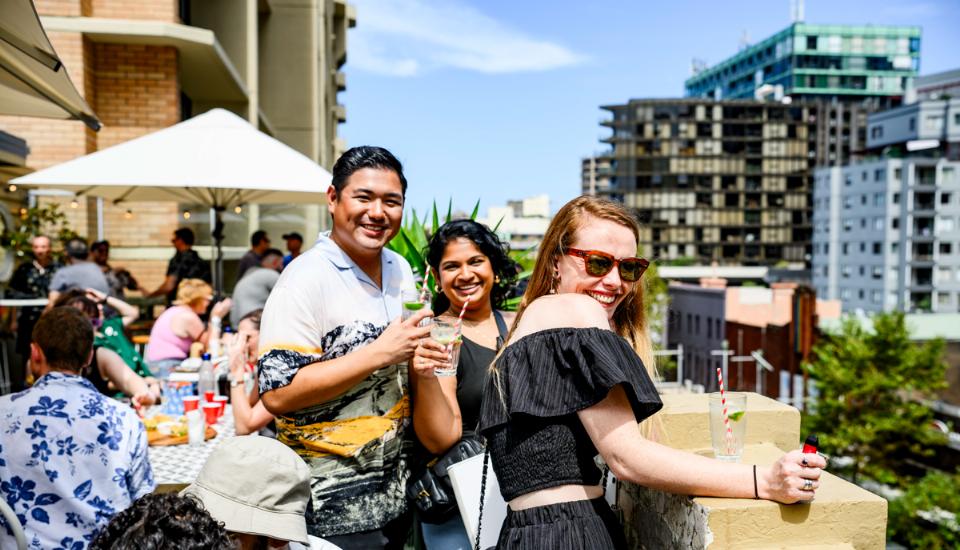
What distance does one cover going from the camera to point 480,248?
3314mm

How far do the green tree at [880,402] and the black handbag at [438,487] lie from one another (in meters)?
36.7

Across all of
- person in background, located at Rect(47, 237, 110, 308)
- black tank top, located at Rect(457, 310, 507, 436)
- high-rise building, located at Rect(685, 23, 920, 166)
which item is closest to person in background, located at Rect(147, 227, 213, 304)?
person in background, located at Rect(47, 237, 110, 308)

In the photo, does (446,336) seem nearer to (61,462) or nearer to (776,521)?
(776,521)

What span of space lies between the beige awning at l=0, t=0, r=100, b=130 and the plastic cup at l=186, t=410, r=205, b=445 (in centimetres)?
184

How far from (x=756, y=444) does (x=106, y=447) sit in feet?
8.20

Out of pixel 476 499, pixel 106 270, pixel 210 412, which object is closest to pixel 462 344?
pixel 476 499

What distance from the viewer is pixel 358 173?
2.62 metres

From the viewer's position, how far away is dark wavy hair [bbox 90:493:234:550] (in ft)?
5.02

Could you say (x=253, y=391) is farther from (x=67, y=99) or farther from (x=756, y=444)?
(x=756, y=444)

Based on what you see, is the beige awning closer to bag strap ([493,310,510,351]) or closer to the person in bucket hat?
the person in bucket hat

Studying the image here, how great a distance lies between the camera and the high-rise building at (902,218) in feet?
274

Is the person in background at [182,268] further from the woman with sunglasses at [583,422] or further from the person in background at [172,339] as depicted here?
the woman with sunglasses at [583,422]

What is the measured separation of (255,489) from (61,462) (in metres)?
1.46

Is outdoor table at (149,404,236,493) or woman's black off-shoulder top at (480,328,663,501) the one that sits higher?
woman's black off-shoulder top at (480,328,663,501)
